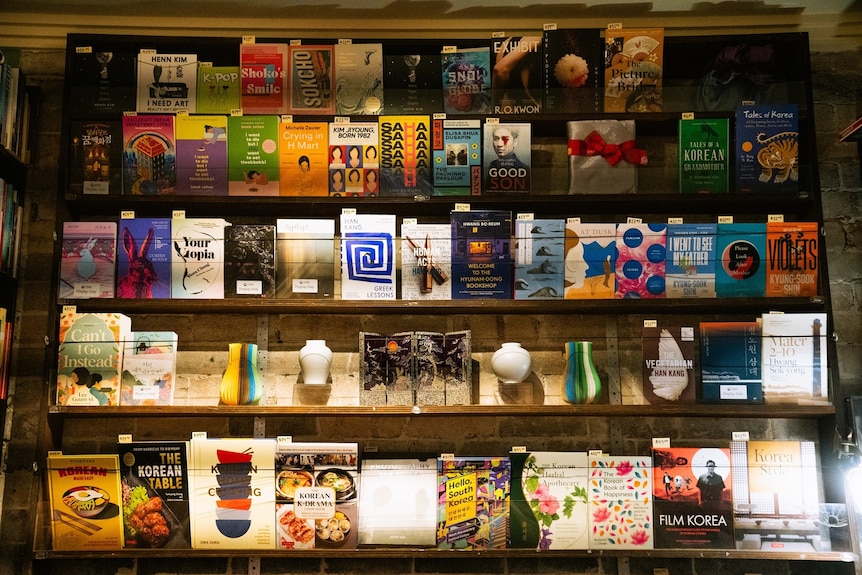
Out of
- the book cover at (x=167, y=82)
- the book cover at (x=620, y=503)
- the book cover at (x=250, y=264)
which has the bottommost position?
the book cover at (x=620, y=503)

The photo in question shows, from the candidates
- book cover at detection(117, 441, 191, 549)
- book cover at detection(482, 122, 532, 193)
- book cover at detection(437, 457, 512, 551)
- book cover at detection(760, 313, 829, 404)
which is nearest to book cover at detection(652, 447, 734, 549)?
book cover at detection(760, 313, 829, 404)

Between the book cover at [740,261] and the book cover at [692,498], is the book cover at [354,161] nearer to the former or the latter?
the book cover at [740,261]

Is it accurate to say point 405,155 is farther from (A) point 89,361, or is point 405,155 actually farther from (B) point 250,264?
(A) point 89,361

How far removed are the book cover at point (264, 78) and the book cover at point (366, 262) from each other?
0.60 metres

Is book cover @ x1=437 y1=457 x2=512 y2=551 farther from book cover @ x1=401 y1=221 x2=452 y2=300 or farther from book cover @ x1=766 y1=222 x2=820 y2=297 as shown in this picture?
book cover @ x1=766 y1=222 x2=820 y2=297

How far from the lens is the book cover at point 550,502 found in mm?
2924

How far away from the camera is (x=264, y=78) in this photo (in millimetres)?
3135

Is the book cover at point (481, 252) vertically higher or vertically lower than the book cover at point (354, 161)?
lower

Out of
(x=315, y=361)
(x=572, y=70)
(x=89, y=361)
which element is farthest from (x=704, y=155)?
(x=89, y=361)

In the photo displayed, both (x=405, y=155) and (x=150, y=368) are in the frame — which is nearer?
(x=150, y=368)

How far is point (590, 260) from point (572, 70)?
0.80 m

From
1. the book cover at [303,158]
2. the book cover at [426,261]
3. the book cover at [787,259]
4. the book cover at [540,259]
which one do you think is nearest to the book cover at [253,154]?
the book cover at [303,158]

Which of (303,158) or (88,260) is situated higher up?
(303,158)

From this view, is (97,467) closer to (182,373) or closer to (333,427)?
(182,373)
